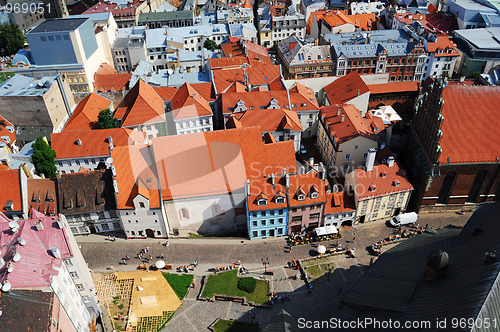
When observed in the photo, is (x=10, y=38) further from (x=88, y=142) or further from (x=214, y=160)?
(x=214, y=160)

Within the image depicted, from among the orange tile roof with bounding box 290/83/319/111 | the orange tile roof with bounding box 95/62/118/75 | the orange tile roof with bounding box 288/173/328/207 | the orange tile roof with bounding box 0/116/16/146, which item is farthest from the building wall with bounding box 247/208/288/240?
the orange tile roof with bounding box 95/62/118/75

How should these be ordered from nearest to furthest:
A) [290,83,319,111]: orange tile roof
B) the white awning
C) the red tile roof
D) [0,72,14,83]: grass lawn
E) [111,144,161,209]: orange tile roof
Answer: the red tile roof < [111,144,161,209]: orange tile roof < the white awning < [290,83,319,111]: orange tile roof < [0,72,14,83]: grass lawn

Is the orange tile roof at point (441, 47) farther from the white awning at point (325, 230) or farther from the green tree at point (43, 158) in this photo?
the green tree at point (43, 158)

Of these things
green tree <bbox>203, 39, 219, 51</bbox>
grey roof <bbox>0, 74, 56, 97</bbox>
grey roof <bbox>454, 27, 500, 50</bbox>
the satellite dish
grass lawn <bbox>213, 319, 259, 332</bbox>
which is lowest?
grass lawn <bbox>213, 319, 259, 332</bbox>

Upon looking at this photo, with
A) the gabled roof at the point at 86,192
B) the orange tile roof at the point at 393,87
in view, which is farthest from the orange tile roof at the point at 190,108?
the orange tile roof at the point at 393,87

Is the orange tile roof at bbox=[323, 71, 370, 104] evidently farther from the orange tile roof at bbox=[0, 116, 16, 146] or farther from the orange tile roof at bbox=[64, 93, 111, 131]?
the orange tile roof at bbox=[0, 116, 16, 146]

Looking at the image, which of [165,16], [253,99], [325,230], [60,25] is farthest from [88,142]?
[165,16]
